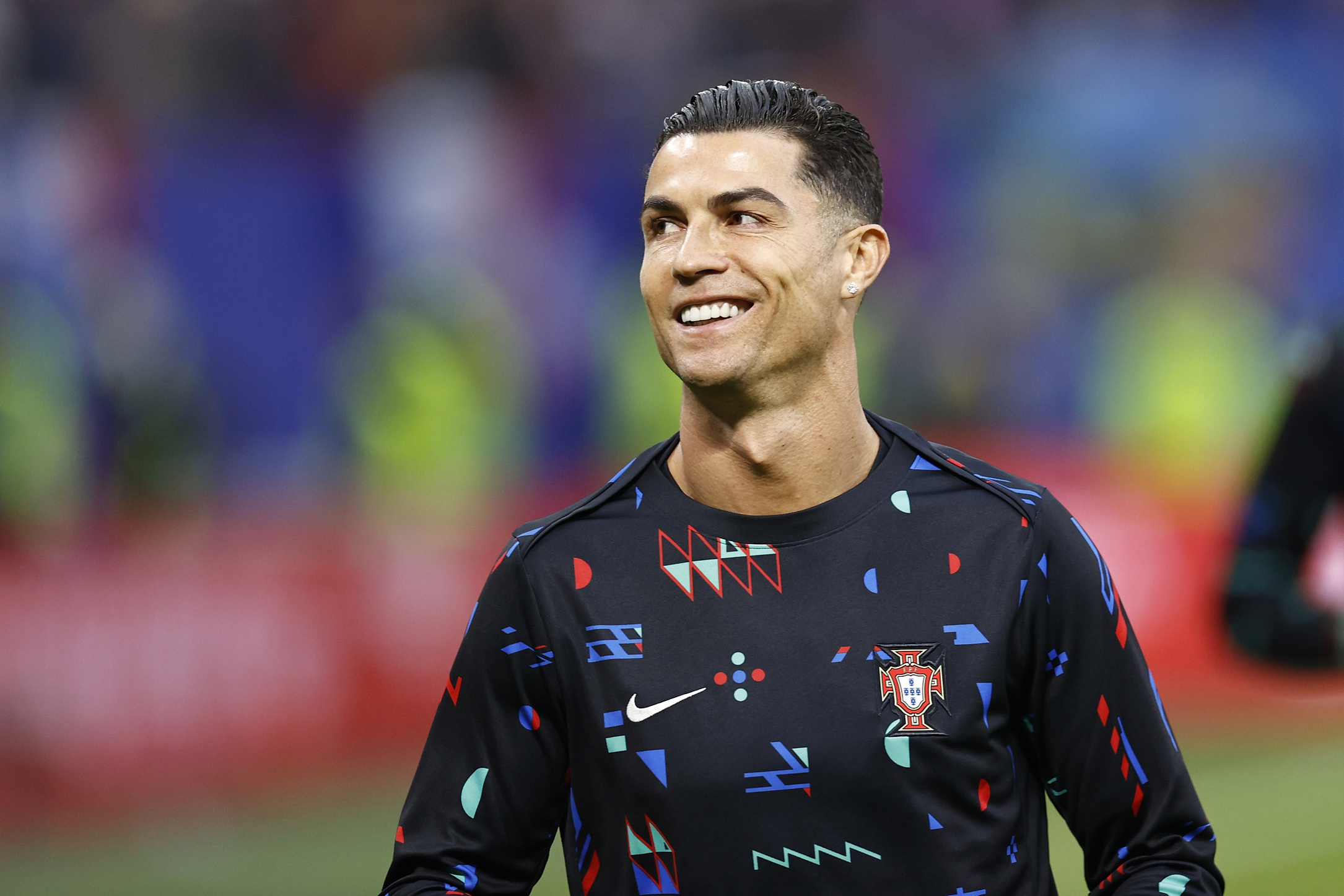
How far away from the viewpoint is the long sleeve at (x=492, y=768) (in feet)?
6.07

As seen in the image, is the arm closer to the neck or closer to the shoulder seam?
the shoulder seam

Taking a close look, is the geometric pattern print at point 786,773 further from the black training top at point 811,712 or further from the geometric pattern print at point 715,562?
the geometric pattern print at point 715,562

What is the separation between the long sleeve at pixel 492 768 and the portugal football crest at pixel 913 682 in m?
0.43

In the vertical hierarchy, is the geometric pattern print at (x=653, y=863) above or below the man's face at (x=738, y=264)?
below

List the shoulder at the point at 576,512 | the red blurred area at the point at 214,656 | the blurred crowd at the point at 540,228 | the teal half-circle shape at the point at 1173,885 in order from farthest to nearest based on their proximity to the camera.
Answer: the blurred crowd at the point at 540,228, the red blurred area at the point at 214,656, the shoulder at the point at 576,512, the teal half-circle shape at the point at 1173,885

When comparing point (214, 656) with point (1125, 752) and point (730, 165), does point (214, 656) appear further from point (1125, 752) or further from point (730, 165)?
point (1125, 752)

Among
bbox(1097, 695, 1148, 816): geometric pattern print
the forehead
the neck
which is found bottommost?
bbox(1097, 695, 1148, 816): geometric pattern print

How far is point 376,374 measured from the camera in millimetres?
→ 6613

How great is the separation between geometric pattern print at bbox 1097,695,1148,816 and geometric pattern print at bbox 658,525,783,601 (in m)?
0.43

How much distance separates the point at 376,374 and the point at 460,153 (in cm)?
120

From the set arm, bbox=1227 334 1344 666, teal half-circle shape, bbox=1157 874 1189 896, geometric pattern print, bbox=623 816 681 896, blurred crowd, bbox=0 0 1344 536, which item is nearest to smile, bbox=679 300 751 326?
geometric pattern print, bbox=623 816 681 896

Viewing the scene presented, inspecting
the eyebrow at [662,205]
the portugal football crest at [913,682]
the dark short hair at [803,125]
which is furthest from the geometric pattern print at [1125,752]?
the eyebrow at [662,205]

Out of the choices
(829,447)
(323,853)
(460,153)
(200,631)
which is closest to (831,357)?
(829,447)

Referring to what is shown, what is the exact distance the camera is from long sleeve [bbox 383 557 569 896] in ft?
6.07
